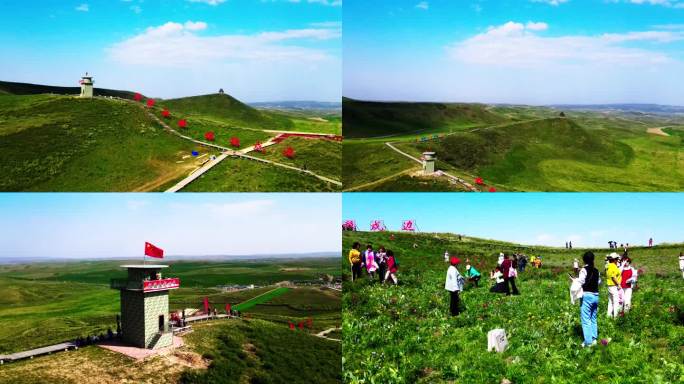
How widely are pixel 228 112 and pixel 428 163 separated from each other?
2159 centimetres

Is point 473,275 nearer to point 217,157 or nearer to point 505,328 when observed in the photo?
point 505,328

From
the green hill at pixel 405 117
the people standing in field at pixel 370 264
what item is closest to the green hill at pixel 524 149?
the green hill at pixel 405 117

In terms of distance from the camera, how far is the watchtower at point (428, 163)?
34.9 meters

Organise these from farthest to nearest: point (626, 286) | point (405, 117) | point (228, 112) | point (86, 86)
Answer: point (228, 112) → point (405, 117) → point (86, 86) → point (626, 286)

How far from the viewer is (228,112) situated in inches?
1891

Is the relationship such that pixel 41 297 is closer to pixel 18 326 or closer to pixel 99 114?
pixel 18 326

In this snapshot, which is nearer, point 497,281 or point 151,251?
point 497,281

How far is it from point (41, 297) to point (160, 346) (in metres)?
18.1

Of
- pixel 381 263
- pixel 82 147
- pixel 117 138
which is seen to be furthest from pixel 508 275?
pixel 82 147

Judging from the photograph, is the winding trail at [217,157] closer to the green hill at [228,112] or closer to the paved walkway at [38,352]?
the green hill at [228,112]

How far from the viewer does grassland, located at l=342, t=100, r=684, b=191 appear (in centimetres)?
3759

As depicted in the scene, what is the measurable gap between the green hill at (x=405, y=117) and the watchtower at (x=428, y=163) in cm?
567

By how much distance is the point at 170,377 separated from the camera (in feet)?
74.4

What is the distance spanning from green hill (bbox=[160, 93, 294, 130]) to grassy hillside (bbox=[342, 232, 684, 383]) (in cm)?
2397
